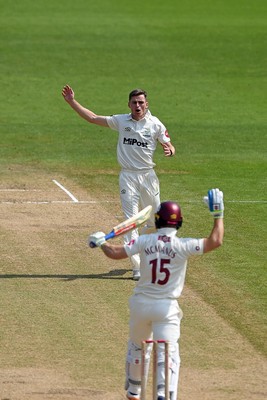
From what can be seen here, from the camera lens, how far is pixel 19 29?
44031 millimetres

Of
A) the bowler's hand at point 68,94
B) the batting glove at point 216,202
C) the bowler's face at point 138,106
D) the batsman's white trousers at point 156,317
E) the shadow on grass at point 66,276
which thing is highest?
the bowler's hand at point 68,94

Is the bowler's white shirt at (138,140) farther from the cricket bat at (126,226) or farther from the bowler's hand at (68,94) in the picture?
the cricket bat at (126,226)

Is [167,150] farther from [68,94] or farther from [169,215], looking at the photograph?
[169,215]

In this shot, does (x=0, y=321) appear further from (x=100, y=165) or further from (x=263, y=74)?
(x=263, y=74)

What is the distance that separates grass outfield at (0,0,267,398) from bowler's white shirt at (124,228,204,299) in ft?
8.43

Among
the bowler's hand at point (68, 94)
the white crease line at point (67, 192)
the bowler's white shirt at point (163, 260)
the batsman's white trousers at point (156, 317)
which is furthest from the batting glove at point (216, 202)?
the white crease line at point (67, 192)

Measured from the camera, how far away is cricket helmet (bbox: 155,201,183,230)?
1183 cm

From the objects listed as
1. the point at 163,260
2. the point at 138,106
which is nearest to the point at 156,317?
the point at 163,260

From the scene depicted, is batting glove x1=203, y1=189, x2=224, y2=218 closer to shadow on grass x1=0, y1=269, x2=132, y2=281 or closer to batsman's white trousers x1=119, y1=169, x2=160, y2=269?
batsman's white trousers x1=119, y1=169, x2=160, y2=269

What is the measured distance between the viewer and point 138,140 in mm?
17578

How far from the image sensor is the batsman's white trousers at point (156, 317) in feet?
38.3

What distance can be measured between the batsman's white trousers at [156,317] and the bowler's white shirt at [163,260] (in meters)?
0.08

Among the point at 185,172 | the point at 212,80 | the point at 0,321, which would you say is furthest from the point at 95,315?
the point at 212,80

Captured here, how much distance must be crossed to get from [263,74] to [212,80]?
2218 mm
